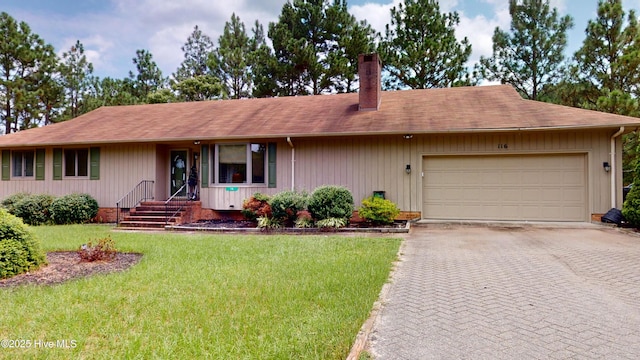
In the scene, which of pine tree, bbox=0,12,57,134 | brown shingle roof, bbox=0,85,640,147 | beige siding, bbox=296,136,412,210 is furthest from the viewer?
pine tree, bbox=0,12,57,134

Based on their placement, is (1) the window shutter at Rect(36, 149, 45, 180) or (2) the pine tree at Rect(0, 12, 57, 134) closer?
(1) the window shutter at Rect(36, 149, 45, 180)

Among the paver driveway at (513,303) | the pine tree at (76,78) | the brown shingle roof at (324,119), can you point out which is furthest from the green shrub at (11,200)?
the pine tree at (76,78)

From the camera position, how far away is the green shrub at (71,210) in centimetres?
1248

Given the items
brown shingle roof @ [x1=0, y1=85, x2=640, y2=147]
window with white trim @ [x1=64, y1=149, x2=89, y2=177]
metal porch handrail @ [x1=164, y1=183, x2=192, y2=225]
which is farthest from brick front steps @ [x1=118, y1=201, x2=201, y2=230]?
window with white trim @ [x1=64, y1=149, x2=89, y2=177]

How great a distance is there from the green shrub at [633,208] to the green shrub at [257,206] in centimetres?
919

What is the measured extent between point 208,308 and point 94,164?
39.5 feet

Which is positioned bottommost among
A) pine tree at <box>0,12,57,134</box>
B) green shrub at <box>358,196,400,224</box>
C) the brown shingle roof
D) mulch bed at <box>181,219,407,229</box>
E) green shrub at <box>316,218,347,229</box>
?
mulch bed at <box>181,219,407,229</box>

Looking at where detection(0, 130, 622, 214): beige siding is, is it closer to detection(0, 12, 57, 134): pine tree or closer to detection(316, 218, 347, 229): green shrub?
detection(316, 218, 347, 229): green shrub

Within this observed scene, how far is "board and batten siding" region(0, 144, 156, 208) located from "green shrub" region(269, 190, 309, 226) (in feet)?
17.5

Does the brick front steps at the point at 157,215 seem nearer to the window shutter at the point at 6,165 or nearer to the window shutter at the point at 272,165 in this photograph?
the window shutter at the point at 272,165

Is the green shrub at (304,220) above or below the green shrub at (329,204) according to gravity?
below

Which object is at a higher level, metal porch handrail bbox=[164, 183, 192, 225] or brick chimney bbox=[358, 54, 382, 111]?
brick chimney bbox=[358, 54, 382, 111]

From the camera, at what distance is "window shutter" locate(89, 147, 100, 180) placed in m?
13.4

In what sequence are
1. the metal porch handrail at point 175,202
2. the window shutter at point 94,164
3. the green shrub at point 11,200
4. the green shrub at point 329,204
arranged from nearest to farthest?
the green shrub at point 329,204 < the metal porch handrail at point 175,202 < the green shrub at point 11,200 < the window shutter at point 94,164
